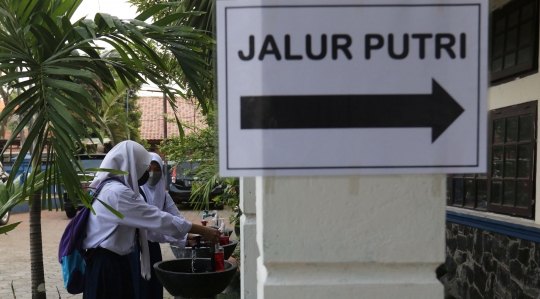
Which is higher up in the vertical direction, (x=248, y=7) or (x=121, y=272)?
(x=248, y=7)

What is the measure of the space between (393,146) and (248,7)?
47 centimetres

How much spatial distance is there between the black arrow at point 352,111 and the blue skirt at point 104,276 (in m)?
3.16

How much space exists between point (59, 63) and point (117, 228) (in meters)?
1.28

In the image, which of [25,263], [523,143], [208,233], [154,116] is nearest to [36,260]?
[208,233]

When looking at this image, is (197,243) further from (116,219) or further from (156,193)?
(116,219)

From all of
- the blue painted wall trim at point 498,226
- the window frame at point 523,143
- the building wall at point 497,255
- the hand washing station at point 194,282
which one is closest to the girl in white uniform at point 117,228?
the hand washing station at point 194,282

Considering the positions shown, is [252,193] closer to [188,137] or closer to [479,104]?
[479,104]

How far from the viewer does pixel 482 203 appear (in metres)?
6.30

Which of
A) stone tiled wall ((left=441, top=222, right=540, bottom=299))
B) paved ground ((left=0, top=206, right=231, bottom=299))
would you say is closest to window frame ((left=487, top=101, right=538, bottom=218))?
stone tiled wall ((left=441, top=222, right=540, bottom=299))

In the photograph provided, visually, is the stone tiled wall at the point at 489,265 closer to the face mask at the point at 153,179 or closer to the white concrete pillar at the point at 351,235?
the face mask at the point at 153,179

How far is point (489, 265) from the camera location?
592 cm

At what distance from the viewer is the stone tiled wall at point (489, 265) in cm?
510

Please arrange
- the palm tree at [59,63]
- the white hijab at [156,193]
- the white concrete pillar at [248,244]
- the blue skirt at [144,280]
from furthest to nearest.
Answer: the white hijab at [156,193] → the blue skirt at [144,280] → the white concrete pillar at [248,244] → the palm tree at [59,63]

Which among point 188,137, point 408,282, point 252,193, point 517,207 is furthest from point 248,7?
point 188,137
